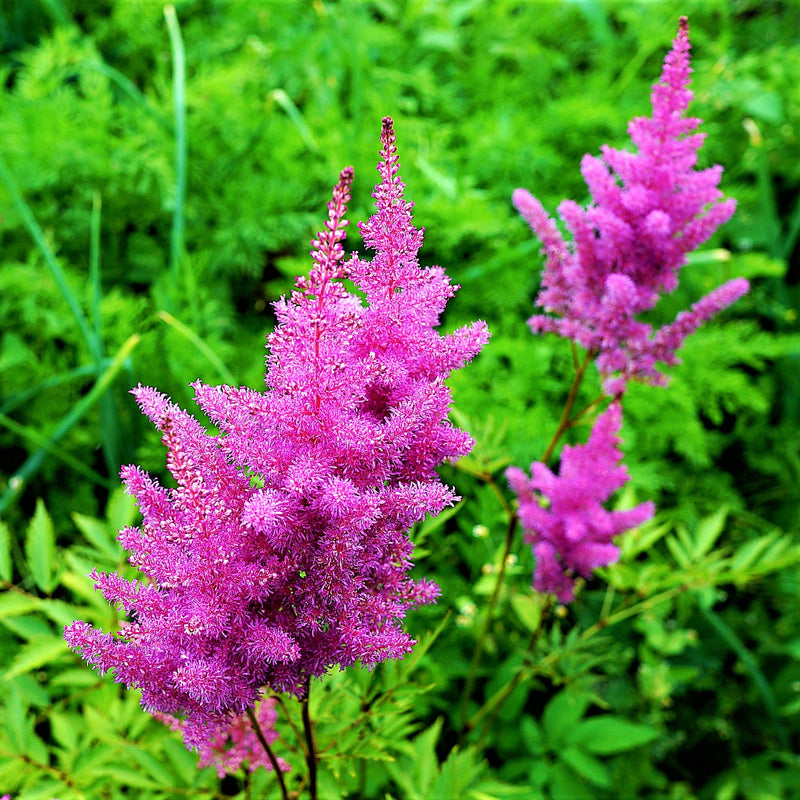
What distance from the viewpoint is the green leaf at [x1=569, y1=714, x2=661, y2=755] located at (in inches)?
85.6

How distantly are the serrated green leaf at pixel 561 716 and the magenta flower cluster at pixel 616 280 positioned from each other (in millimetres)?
570

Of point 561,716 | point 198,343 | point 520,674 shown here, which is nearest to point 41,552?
point 198,343

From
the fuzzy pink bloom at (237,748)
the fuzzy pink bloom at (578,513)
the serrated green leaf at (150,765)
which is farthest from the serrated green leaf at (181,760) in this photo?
the fuzzy pink bloom at (578,513)

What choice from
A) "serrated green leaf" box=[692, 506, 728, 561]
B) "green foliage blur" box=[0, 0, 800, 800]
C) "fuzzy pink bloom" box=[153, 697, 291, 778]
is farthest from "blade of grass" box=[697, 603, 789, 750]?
"fuzzy pink bloom" box=[153, 697, 291, 778]

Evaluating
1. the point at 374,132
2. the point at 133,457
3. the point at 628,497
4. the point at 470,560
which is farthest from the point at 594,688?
the point at 374,132

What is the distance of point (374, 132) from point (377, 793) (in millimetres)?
2345

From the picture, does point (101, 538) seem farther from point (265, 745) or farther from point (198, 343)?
point (265, 745)

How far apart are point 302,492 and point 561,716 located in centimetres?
166

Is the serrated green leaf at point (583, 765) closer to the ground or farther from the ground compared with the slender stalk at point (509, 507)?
closer to the ground

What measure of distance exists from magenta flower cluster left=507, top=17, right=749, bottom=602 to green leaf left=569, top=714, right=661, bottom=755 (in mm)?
594

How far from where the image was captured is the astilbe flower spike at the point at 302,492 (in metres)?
0.96

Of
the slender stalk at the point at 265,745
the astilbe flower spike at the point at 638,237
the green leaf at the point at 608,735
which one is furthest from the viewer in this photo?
the green leaf at the point at 608,735

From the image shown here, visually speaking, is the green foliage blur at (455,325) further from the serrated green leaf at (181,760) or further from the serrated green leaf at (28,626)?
the serrated green leaf at (181,760)

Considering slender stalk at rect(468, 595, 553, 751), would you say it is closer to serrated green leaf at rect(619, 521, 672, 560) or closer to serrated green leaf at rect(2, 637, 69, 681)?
serrated green leaf at rect(619, 521, 672, 560)
